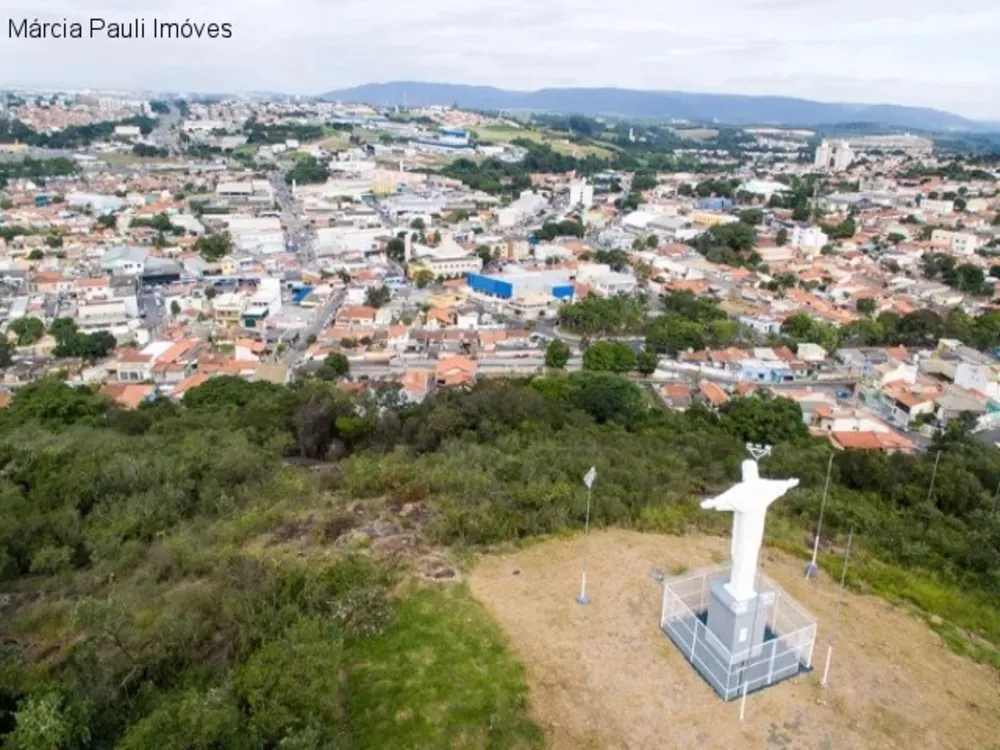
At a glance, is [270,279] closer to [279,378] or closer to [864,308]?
[279,378]

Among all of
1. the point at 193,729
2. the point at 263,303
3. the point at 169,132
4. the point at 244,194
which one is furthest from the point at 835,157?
the point at 193,729

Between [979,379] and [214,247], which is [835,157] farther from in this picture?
[214,247]

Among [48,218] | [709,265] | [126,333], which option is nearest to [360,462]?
[126,333]

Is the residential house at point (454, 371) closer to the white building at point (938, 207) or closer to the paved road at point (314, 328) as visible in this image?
the paved road at point (314, 328)

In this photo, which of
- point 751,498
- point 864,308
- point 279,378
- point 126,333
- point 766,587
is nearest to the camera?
point 751,498

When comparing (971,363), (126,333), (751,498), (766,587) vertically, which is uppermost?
(751,498)
